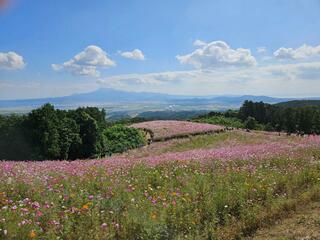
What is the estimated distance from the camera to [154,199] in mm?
9078

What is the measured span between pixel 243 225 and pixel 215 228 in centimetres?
61

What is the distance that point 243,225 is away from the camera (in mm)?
8234

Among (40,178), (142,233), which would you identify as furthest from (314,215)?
(40,178)

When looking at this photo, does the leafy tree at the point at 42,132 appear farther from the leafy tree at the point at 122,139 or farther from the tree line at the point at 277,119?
the tree line at the point at 277,119

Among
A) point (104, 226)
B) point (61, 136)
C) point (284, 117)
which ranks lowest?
point (284, 117)

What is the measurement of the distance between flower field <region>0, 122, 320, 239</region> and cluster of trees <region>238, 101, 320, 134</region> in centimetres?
5760

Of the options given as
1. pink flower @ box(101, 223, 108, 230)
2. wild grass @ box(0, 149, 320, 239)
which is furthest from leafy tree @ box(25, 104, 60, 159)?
pink flower @ box(101, 223, 108, 230)

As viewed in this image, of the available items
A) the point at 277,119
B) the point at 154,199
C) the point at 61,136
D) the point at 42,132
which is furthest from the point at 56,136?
the point at 277,119

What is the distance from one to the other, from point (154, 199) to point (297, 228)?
3094mm

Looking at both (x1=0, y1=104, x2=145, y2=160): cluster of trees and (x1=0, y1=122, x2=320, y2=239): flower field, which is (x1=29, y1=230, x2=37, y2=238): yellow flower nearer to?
(x1=0, y1=122, x2=320, y2=239): flower field

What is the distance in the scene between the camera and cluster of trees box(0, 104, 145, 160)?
32719 millimetres

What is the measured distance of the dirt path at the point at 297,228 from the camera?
25.1 ft

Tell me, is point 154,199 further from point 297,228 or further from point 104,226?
point 297,228

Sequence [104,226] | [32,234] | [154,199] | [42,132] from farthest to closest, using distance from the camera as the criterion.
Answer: [42,132]
[154,199]
[104,226]
[32,234]
